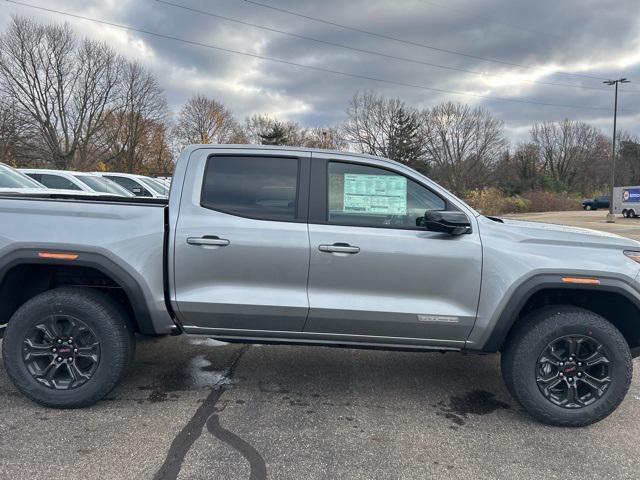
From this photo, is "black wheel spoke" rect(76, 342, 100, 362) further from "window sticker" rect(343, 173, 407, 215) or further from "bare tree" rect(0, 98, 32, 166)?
"bare tree" rect(0, 98, 32, 166)

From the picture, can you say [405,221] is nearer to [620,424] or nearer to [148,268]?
[148,268]

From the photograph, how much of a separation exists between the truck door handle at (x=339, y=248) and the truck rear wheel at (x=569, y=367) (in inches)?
53.0

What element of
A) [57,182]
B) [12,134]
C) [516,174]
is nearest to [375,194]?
[57,182]

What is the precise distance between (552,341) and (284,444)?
196 cm

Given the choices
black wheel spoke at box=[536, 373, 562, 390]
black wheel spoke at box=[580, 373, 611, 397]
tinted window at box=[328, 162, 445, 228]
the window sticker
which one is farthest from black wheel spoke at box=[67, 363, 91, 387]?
black wheel spoke at box=[580, 373, 611, 397]

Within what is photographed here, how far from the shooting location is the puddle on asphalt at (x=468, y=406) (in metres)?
3.19

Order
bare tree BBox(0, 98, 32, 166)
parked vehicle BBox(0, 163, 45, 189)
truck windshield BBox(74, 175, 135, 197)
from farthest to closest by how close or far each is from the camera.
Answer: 1. bare tree BBox(0, 98, 32, 166)
2. truck windshield BBox(74, 175, 135, 197)
3. parked vehicle BBox(0, 163, 45, 189)

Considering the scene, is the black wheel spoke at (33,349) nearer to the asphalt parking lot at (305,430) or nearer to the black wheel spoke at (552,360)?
the asphalt parking lot at (305,430)

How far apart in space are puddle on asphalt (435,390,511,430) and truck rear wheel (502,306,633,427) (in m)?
0.34

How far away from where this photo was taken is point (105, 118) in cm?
4188

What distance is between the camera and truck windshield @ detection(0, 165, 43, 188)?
724 centimetres

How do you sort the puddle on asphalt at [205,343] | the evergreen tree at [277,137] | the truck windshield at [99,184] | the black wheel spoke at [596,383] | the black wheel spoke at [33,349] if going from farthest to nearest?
the evergreen tree at [277,137] < the truck windshield at [99,184] < the puddle on asphalt at [205,343] < the black wheel spoke at [33,349] < the black wheel spoke at [596,383]

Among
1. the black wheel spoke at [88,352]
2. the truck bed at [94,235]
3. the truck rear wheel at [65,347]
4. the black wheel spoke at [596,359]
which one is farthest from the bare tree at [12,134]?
the black wheel spoke at [596,359]

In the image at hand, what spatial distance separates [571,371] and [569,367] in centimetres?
3
